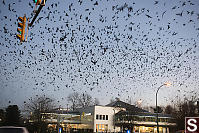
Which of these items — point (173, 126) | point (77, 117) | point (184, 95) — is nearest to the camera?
point (184, 95)

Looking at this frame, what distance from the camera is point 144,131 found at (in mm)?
66875

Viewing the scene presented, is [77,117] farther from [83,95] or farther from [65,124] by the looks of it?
[83,95]

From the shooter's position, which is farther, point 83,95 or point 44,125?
point 83,95

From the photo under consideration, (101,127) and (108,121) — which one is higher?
(108,121)

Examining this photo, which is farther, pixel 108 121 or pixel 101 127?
pixel 108 121

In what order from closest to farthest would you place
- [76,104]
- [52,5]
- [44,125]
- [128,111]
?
Answer: [52,5]
[44,125]
[128,111]
[76,104]

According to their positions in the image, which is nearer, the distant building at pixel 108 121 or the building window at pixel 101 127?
the distant building at pixel 108 121

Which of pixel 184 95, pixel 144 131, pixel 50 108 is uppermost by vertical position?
pixel 184 95

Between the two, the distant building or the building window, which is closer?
the distant building

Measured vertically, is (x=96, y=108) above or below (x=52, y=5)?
below

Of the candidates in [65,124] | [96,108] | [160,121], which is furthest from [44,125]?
[160,121]

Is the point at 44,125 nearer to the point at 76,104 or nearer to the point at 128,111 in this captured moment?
the point at 128,111

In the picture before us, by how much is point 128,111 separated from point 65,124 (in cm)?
2254

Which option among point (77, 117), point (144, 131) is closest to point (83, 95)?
point (77, 117)
